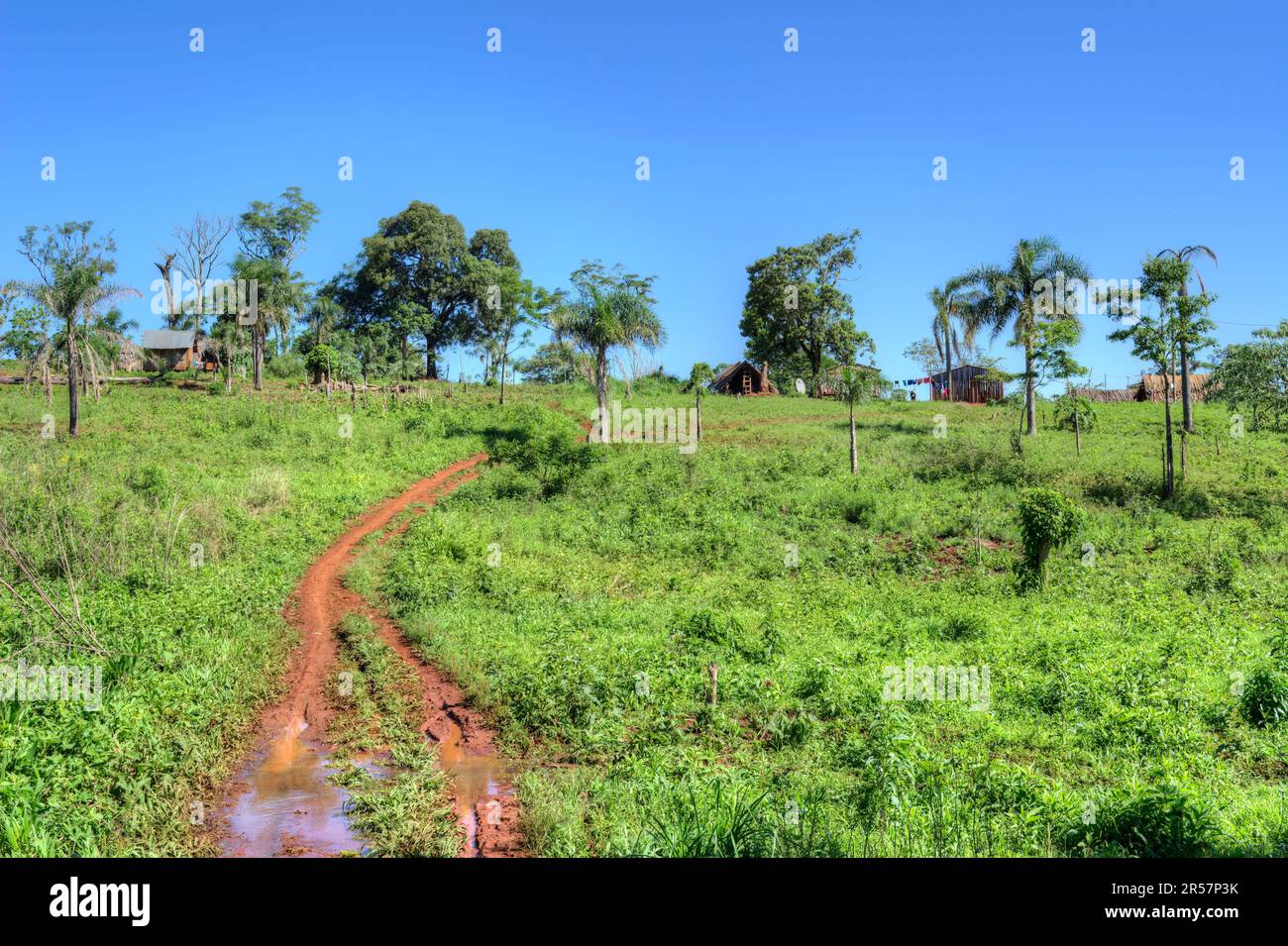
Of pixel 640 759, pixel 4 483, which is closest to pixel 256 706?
pixel 640 759

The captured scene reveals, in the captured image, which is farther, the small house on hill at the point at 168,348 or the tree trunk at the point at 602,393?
the small house on hill at the point at 168,348

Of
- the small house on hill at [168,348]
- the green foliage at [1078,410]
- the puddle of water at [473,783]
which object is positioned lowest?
the puddle of water at [473,783]

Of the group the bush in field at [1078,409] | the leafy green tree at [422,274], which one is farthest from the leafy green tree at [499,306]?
the bush in field at [1078,409]

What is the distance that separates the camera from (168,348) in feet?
169

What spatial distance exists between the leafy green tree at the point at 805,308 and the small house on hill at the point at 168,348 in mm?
34974

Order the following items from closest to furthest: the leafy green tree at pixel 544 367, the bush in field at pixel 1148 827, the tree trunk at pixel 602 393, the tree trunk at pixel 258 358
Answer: the bush in field at pixel 1148 827 → the tree trunk at pixel 602 393 → the tree trunk at pixel 258 358 → the leafy green tree at pixel 544 367

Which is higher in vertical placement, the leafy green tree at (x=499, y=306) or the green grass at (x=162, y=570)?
the leafy green tree at (x=499, y=306)

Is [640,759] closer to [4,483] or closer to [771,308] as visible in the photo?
[4,483]

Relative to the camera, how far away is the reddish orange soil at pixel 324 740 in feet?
25.8

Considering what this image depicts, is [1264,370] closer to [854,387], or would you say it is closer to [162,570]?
[854,387]

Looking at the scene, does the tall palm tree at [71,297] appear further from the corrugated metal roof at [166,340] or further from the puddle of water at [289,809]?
the puddle of water at [289,809]

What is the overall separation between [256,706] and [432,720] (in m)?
2.39

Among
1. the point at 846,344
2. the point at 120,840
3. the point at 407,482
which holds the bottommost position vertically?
the point at 120,840

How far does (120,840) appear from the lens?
7426mm
